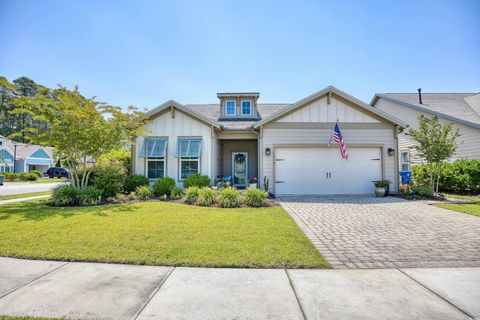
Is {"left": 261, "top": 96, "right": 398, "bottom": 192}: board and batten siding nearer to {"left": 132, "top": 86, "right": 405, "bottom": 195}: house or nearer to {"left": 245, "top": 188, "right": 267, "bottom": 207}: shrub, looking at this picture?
{"left": 132, "top": 86, "right": 405, "bottom": 195}: house

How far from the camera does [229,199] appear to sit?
27.8 ft

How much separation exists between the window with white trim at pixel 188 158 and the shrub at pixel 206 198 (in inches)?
131

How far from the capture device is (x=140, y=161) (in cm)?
1218

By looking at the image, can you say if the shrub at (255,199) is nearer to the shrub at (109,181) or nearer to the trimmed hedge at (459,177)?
the shrub at (109,181)

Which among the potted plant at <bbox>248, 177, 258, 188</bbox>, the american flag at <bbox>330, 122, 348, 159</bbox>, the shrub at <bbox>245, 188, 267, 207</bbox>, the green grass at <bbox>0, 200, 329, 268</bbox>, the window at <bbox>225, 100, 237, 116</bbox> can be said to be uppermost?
the window at <bbox>225, 100, 237, 116</bbox>

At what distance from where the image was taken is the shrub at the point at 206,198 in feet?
28.7

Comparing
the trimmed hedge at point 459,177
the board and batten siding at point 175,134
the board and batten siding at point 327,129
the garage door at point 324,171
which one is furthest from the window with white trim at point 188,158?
the trimmed hedge at point 459,177

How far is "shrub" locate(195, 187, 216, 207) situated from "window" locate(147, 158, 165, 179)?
13.9 ft

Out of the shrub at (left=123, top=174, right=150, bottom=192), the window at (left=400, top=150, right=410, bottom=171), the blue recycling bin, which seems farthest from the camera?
the window at (left=400, top=150, right=410, bottom=171)

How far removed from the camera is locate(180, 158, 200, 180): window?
39.9 feet

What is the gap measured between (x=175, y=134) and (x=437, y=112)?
54.2ft

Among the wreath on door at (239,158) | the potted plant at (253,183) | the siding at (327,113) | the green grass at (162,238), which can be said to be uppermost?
the siding at (327,113)

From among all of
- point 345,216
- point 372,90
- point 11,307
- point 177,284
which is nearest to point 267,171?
point 345,216

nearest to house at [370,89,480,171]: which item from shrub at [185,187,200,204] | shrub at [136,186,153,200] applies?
shrub at [185,187,200,204]
